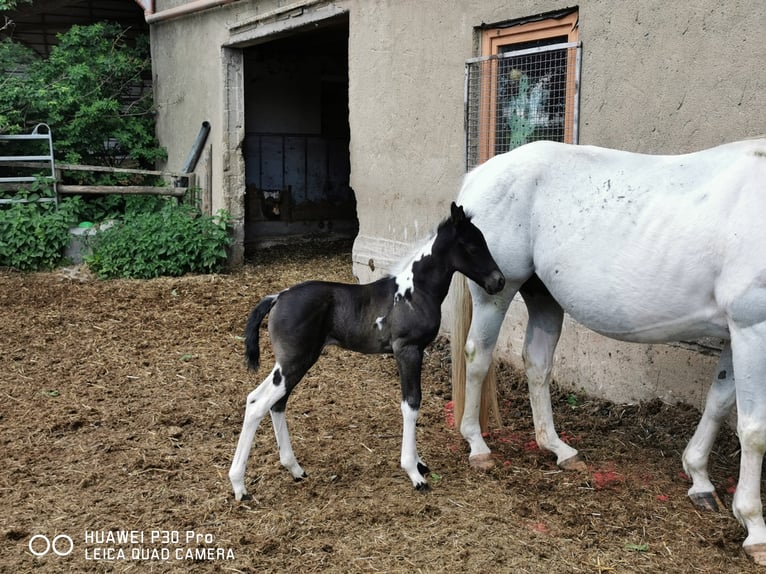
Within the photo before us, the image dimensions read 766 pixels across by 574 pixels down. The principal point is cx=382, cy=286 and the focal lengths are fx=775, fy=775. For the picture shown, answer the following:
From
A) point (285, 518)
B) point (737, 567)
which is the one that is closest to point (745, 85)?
point (737, 567)

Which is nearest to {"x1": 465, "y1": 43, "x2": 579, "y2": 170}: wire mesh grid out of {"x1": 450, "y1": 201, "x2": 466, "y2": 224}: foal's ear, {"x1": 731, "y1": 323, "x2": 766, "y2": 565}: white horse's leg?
{"x1": 450, "y1": 201, "x2": 466, "y2": 224}: foal's ear

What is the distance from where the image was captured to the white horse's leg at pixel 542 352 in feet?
14.2

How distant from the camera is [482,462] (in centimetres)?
421

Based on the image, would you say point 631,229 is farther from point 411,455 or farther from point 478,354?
point 411,455

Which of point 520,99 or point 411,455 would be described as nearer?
point 411,455

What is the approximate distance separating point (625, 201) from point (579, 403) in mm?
2058

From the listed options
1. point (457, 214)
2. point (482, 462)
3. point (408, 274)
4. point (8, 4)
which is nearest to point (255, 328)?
point (408, 274)

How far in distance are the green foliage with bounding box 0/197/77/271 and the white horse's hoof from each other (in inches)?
324

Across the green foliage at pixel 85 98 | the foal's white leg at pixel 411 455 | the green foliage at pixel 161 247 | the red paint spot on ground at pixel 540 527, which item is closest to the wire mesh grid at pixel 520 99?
the foal's white leg at pixel 411 455

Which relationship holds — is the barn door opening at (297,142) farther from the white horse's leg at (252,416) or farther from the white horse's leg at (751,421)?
the white horse's leg at (751,421)

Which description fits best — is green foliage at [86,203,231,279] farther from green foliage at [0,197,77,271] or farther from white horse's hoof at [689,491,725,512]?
white horse's hoof at [689,491,725,512]

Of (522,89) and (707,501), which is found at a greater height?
(522,89)

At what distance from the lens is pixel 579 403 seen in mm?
5344

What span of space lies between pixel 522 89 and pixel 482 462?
9.52 ft
